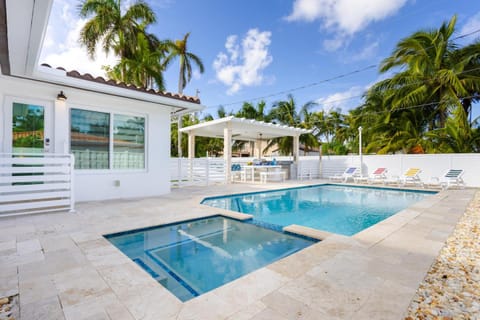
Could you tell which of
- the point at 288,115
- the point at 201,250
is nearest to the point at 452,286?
the point at 201,250

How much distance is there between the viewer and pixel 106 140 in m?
7.12

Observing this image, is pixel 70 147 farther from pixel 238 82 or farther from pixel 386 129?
pixel 238 82

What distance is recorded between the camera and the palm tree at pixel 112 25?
13844mm

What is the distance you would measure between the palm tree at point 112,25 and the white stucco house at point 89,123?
376 inches

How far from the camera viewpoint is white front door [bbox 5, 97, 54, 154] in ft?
18.9

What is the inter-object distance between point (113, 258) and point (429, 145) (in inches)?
659

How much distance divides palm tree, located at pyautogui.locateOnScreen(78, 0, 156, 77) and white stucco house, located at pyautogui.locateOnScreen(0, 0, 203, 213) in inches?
376

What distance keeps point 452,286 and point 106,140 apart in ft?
26.0

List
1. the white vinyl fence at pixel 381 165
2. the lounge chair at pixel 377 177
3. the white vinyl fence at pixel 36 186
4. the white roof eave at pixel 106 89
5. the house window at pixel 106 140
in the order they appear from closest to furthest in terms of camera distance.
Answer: the white vinyl fence at pixel 36 186
the white roof eave at pixel 106 89
the house window at pixel 106 140
the white vinyl fence at pixel 381 165
the lounge chair at pixel 377 177

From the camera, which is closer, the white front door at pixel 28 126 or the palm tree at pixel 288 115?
the white front door at pixel 28 126

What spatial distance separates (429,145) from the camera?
45.5 feet

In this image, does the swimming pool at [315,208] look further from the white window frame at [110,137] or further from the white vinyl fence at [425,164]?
the white vinyl fence at [425,164]

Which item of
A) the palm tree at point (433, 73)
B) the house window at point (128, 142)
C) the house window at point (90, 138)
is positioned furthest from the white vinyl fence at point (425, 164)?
the house window at point (90, 138)

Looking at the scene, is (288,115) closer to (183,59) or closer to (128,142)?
(183,59)
